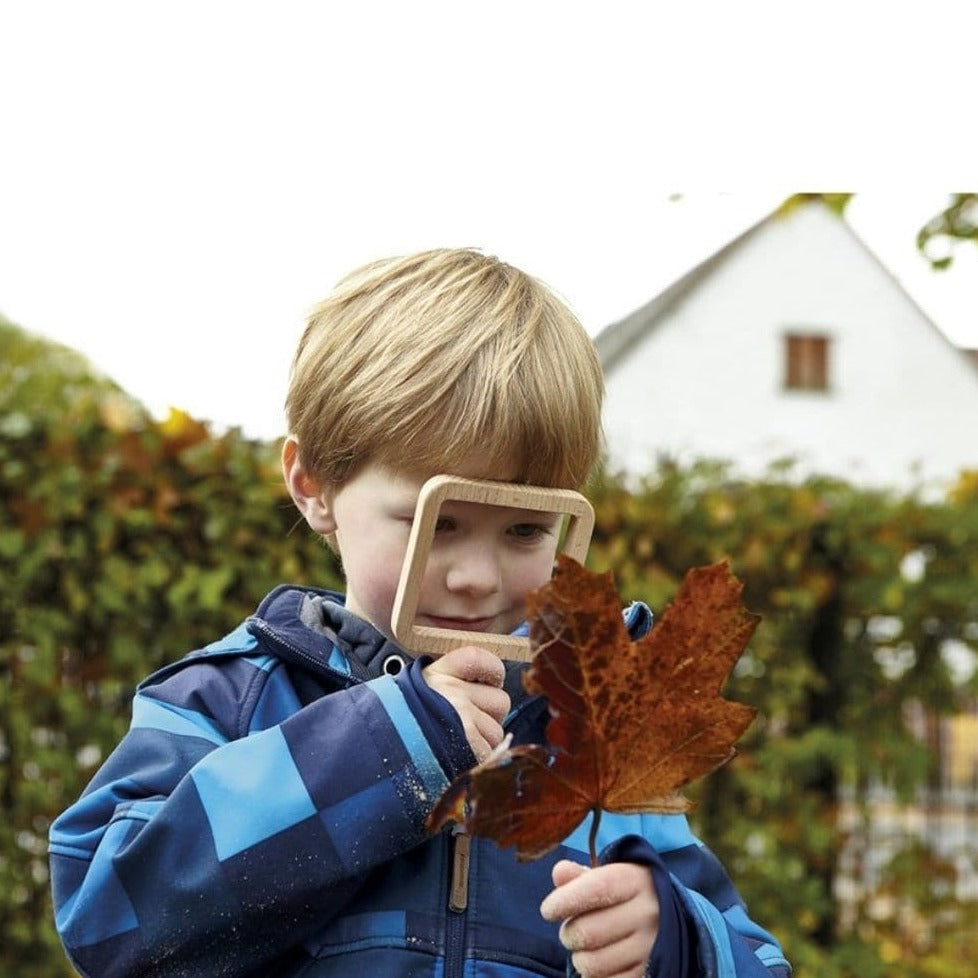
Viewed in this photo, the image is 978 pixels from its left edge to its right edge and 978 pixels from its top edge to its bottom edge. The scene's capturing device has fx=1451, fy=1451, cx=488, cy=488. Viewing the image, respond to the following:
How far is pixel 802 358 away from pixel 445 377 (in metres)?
22.9

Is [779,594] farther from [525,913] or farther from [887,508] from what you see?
[525,913]

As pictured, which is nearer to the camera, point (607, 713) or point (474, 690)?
point (607, 713)

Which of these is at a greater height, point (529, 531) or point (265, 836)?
point (529, 531)

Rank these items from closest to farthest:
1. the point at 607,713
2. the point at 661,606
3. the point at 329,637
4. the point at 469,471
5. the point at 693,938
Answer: the point at 607,713
the point at 693,938
the point at 469,471
the point at 329,637
the point at 661,606

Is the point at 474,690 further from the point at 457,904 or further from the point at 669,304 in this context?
the point at 669,304

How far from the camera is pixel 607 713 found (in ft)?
4.03

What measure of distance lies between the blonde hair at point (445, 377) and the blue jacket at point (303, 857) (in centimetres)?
24

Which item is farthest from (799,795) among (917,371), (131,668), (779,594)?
(917,371)

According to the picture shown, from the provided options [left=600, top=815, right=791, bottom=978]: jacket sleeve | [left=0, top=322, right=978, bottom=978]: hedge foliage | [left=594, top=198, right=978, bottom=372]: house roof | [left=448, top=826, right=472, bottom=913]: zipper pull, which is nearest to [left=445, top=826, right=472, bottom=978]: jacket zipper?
[left=448, top=826, right=472, bottom=913]: zipper pull

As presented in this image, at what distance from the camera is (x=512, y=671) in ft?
5.55

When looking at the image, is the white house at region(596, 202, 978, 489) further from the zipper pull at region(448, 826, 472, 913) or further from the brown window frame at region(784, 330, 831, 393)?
the zipper pull at region(448, 826, 472, 913)

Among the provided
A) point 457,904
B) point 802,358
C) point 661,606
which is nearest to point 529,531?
point 457,904

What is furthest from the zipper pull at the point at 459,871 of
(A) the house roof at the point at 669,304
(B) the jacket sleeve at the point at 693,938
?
(A) the house roof at the point at 669,304

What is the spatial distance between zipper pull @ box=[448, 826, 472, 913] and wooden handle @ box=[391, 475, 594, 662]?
22 centimetres
